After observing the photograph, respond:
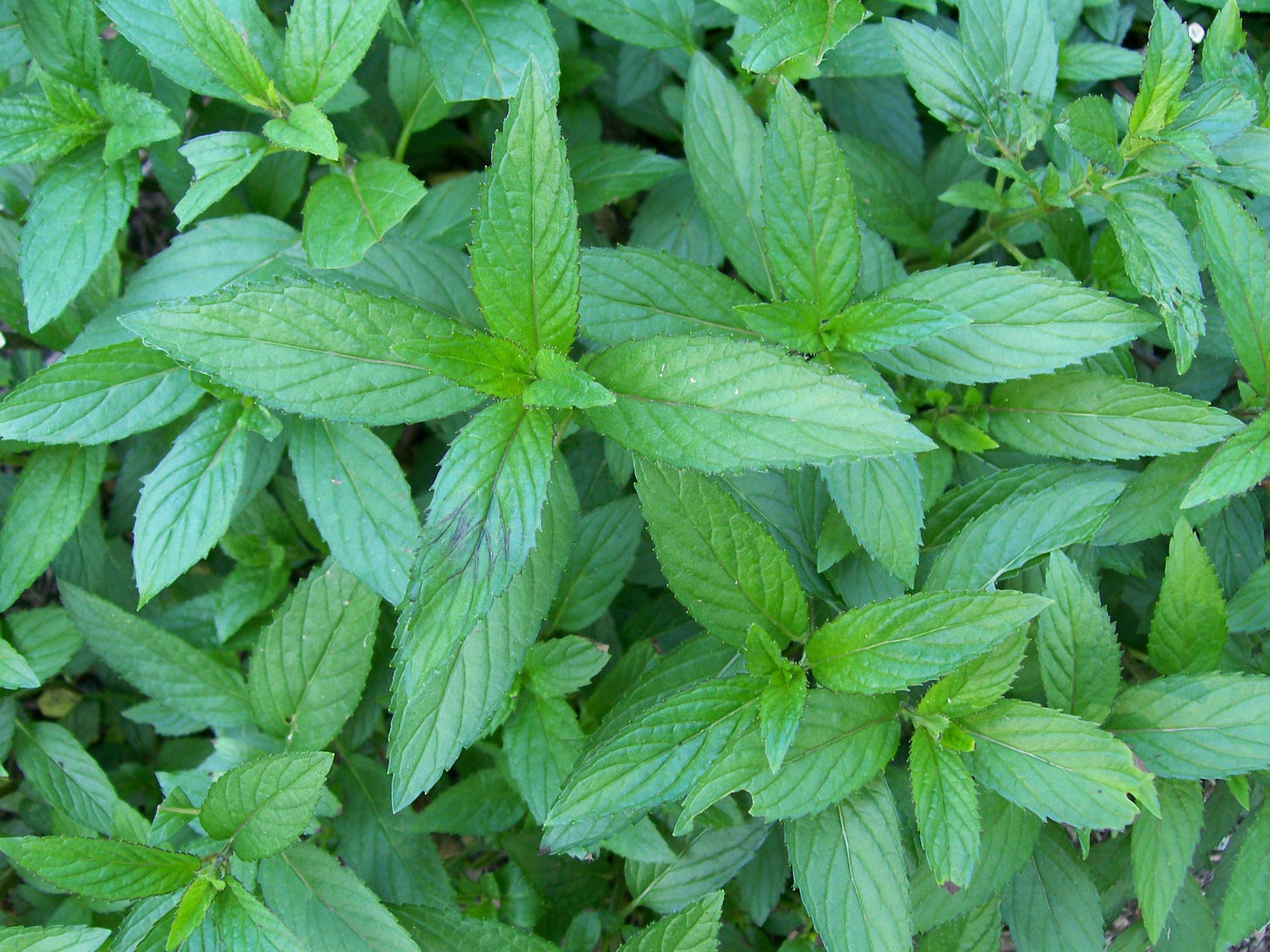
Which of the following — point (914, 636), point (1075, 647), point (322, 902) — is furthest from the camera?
point (322, 902)

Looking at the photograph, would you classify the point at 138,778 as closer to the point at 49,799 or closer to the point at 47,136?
the point at 49,799

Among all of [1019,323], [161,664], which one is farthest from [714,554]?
[161,664]

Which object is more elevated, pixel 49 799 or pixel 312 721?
pixel 312 721

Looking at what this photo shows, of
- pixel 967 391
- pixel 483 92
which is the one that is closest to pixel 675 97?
pixel 483 92

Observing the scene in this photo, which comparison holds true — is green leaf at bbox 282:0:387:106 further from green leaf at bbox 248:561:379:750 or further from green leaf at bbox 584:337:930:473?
green leaf at bbox 248:561:379:750

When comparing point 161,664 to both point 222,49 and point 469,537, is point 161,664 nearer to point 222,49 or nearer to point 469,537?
point 469,537

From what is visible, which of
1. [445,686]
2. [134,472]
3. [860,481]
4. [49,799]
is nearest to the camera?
[445,686]
